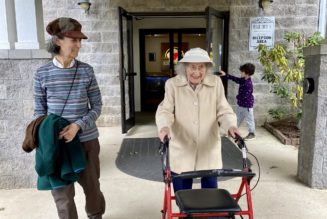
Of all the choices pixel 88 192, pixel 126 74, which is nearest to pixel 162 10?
pixel 126 74

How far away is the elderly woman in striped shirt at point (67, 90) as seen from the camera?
192 cm

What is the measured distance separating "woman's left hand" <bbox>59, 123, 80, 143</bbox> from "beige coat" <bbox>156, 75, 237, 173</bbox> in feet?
1.70

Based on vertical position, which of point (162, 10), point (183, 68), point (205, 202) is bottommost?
point (205, 202)

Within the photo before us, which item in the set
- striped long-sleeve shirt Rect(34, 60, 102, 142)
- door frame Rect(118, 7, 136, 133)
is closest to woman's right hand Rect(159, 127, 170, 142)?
striped long-sleeve shirt Rect(34, 60, 102, 142)

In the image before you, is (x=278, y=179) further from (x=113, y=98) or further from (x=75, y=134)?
(x=113, y=98)

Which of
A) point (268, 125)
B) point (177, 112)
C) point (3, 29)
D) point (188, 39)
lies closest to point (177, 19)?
point (188, 39)

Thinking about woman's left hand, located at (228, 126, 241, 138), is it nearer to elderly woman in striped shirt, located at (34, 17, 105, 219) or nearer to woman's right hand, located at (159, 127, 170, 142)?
woman's right hand, located at (159, 127, 170, 142)

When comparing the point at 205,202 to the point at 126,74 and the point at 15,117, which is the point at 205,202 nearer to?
the point at 15,117

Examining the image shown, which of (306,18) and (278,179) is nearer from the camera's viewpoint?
(278,179)

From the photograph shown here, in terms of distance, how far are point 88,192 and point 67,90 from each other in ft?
2.47

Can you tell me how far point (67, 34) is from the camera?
1893 millimetres

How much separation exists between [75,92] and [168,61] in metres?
6.60

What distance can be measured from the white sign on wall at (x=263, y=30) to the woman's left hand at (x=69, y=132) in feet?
14.4

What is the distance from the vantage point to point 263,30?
5.47 meters
